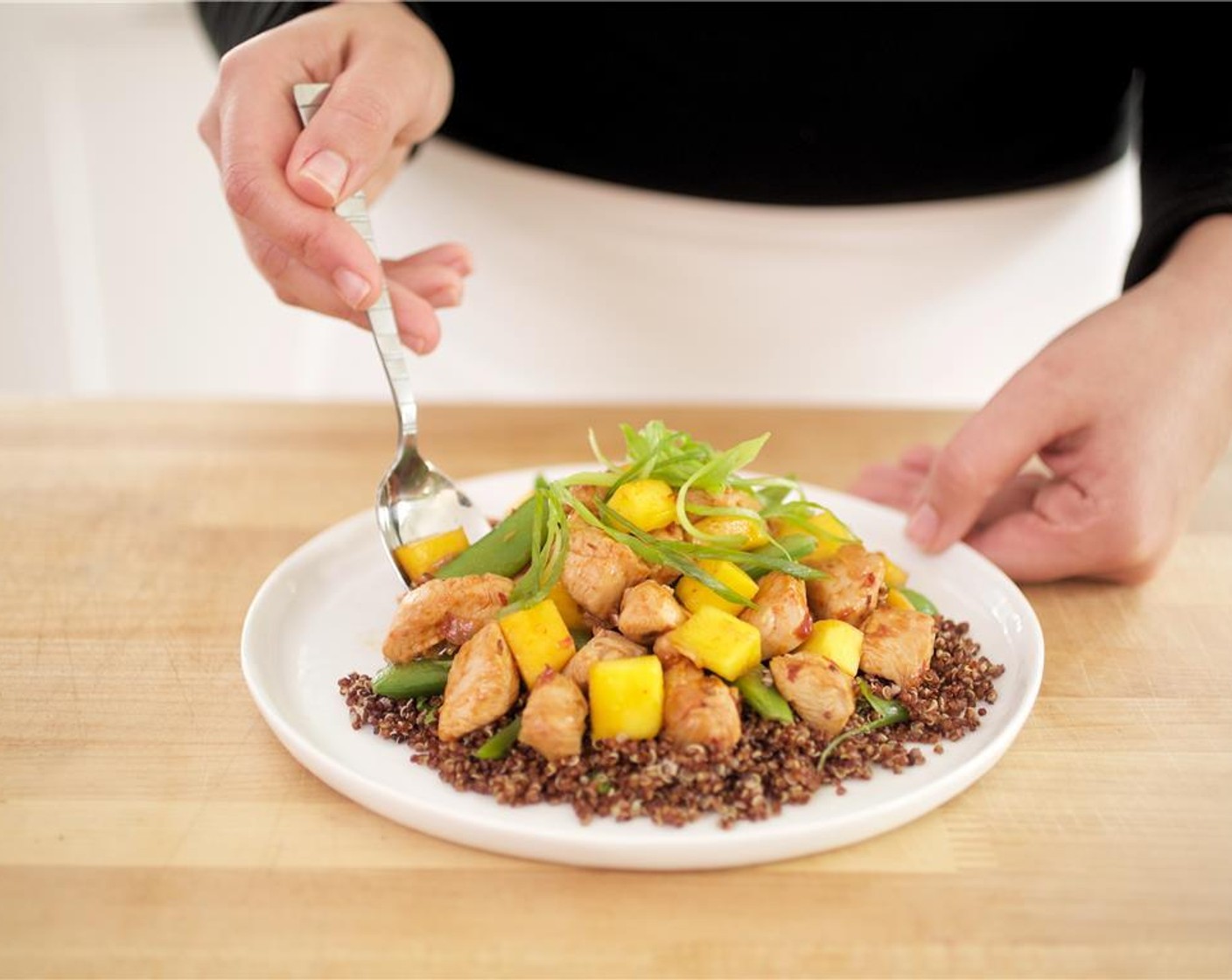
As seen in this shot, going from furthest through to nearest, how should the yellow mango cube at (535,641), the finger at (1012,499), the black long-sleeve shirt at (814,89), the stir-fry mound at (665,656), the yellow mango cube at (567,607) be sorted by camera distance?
the black long-sleeve shirt at (814,89), the finger at (1012,499), the yellow mango cube at (567,607), the yellow mango cube at (535,641), the stir-fry mound at (665,656)

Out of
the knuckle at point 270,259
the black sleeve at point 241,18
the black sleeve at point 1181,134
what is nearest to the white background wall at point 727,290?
the black sleeve at point 1181,134

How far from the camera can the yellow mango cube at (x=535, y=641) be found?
1.71 metres

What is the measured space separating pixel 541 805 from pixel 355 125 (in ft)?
3.66

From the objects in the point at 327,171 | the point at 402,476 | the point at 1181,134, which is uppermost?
the point at 1181,134

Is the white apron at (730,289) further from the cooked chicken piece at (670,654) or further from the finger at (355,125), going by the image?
the cooked chicken piece at (670,654)

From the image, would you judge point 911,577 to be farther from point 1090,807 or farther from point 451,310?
point 451,310

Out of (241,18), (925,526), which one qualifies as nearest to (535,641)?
(925,526)

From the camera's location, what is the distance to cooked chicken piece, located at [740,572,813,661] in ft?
5.73

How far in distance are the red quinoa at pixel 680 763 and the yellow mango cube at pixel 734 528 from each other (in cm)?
29

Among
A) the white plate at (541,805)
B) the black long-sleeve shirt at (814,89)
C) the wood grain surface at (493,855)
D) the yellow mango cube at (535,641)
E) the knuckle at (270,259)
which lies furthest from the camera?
the black long-sleeve shirt at (814,89)

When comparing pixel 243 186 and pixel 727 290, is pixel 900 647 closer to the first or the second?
pixel 243 186

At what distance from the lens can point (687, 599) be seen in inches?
71.7

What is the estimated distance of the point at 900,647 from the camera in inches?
70.2

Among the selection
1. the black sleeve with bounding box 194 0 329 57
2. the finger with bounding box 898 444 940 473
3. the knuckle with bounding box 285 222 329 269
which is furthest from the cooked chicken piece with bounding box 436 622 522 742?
the black sleeve with bounding box 194 0 329 57
